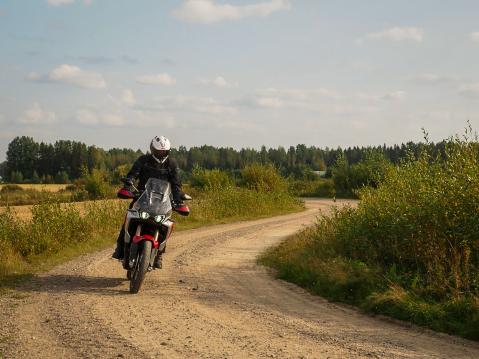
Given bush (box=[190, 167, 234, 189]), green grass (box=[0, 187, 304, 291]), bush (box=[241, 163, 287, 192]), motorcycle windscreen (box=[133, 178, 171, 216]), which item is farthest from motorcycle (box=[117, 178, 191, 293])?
bush (box=[190, 167, 234, 189])

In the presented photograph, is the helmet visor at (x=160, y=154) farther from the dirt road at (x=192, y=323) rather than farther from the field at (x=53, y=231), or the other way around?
the field at (x=53, y=231)

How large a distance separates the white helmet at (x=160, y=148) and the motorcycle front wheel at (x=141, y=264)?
5.33 feet

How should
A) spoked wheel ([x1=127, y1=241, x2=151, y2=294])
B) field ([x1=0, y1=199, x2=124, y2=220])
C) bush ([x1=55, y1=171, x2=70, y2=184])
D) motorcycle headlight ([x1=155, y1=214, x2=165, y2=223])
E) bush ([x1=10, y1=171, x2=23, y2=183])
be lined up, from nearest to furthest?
spoked wheel ([x1=127, y1=241, x2=151, y2=294]) → motorcycle headlight ([x1=155, y1=214, x2=165, y2=223]) → field ([x1=0, y1=199, x2=124, y2=220]) → bush ([x1=10, y1=171, x2=23, y2=183]) → bush ([x1=55, y1=171, x2=70, y2=184])

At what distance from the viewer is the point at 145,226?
916 cm

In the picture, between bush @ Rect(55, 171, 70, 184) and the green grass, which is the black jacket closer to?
the green grass

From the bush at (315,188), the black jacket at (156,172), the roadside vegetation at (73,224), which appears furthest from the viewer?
the bush at (315,188)

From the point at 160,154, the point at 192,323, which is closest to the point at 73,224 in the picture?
the point at 160,154

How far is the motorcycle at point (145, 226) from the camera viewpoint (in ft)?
29.1

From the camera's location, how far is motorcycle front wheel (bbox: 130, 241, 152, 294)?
346 inches

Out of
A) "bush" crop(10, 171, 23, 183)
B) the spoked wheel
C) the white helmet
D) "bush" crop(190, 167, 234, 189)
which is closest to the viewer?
the spoked wheel

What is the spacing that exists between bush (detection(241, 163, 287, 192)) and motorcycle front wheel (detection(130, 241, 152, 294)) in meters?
25.2

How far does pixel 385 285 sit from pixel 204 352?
13.5 ft

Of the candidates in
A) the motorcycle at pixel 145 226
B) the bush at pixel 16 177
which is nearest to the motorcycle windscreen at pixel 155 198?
the motorcycle at pixel 145 226

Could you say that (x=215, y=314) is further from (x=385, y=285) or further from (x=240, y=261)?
(x=240, y=261)
